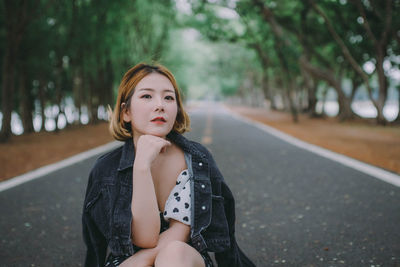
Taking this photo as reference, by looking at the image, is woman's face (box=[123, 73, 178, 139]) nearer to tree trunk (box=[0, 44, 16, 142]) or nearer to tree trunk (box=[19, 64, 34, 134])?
tree trunk (box=[0, 44, 16, 142])

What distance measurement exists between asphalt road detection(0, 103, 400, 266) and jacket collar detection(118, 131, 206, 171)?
152cm

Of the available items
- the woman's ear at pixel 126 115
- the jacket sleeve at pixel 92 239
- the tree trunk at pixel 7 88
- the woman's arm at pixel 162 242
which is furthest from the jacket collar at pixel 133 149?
the tree trunk at pixel 7 88

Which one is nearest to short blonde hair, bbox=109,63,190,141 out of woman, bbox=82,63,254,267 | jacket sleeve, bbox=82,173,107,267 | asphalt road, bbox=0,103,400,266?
woman, bbox=82,63,254,267

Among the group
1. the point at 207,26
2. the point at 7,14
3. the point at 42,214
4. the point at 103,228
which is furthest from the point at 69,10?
the point at 103,228

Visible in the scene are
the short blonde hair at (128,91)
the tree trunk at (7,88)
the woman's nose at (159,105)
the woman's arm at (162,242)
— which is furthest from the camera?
the tree trunk at (7,88)

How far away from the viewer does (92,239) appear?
1875 millimetres

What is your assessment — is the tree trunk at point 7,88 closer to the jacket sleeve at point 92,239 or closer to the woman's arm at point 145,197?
the jacket sleeve at point 92,239

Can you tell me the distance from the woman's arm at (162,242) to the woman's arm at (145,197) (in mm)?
42

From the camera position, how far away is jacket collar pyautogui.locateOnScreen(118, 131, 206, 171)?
173 cm

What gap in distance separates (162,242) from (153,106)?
667 millimetres

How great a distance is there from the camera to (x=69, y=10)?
16781mm

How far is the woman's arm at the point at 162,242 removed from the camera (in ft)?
5.39

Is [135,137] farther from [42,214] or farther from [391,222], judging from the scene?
[391,222]

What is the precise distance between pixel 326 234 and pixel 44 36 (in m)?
15.4
